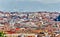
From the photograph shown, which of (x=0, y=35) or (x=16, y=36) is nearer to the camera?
(x=0, y=35)

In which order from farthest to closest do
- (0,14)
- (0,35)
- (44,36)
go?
(0,14)
(44,36)
(0,35)

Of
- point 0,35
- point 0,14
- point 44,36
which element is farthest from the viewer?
point 0,14

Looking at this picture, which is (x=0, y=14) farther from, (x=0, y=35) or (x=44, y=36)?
(x=0, y=35)

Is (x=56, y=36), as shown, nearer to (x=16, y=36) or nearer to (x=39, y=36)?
(x=39, y=36)

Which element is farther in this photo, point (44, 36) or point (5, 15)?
point (5, 15)

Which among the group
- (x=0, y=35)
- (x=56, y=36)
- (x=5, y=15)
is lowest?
(x=5, y=15)

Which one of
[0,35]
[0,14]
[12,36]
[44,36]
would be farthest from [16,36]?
[0,14]

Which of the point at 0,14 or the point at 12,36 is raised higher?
the point at 12,36

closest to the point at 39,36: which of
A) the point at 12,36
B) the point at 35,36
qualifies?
the point at 35,36

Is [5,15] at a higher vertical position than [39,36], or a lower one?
lower
